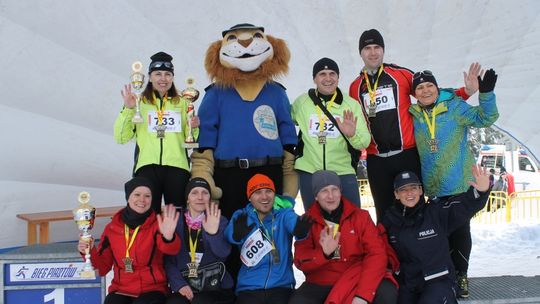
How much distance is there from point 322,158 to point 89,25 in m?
2.40

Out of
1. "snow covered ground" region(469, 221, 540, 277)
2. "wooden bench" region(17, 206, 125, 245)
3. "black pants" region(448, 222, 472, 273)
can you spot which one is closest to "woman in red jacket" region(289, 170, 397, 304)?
"black pants" region(448, 222, 472, 273)

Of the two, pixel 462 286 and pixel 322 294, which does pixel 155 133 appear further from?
pixel 462 286

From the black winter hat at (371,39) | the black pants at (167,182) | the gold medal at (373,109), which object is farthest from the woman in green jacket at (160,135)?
the black winter hat at (371,39)

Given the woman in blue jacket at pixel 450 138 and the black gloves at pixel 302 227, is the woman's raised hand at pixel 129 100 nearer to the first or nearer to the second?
the black gloves at pixel 302 227

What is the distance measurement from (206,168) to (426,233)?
1161mm

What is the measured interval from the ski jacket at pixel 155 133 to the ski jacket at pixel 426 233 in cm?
114

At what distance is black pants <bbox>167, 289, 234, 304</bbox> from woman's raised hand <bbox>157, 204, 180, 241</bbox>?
29 cm

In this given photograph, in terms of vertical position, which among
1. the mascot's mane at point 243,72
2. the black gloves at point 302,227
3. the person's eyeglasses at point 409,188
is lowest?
the black gloves at point 302,227

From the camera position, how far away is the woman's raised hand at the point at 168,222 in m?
2.30

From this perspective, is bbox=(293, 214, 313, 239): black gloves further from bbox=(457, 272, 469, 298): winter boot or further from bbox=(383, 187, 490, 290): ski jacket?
bbox=(457, 272, 469, 298): winter boot

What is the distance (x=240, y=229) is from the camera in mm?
2375

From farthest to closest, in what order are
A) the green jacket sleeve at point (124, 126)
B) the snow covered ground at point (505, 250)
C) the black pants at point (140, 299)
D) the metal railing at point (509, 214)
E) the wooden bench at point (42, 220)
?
1. the metal railing at point (509, 214)
2. the snow covered ground at point (505, 250)
3. the wooden bench at point (42, 220)
4. the green jacket sleeve at point (124, 126)
5. the black pants at point (140, 299)

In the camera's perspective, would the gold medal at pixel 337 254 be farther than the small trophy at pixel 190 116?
No

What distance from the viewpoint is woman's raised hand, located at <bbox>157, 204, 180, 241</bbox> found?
230cm
